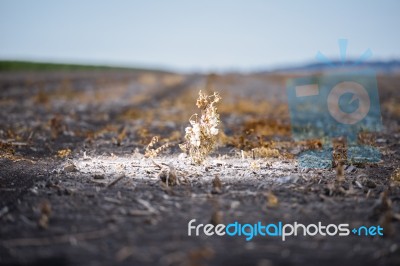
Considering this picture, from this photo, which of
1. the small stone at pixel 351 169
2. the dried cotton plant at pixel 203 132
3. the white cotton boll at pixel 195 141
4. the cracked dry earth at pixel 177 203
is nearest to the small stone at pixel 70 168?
the cracked dry earth at pixel 177 203

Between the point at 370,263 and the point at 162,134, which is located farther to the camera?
the point at 162,134

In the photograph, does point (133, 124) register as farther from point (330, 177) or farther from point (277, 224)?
point (277, 224)

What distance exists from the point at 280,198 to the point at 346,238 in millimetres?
1125

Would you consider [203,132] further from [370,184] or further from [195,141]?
[370,184]

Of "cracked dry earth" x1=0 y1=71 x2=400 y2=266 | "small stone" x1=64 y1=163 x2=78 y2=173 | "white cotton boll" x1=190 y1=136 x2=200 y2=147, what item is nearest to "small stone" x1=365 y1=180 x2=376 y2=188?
"cracked dry earth" x1=0 y1=71 x2=400 y2=266

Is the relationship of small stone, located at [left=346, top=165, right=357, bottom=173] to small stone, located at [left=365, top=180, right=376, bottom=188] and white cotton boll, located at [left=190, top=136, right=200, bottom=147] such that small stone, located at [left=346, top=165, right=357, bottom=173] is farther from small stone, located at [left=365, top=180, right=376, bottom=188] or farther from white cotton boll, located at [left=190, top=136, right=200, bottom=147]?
white cotton boll, located at [left=190, top=136, right=200, bottom=147]

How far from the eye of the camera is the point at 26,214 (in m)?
4.03

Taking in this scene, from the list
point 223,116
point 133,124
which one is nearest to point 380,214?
point 133,124

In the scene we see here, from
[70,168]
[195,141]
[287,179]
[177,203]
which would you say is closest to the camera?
[177,203]

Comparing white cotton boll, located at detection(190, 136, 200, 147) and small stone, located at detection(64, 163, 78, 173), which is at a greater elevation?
white cotton boll, located at detection(190, 136, 200, 147)

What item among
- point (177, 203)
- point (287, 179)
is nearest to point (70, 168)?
point (177, 203)

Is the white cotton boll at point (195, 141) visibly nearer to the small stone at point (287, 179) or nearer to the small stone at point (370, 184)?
the small stone at point (287, 179)

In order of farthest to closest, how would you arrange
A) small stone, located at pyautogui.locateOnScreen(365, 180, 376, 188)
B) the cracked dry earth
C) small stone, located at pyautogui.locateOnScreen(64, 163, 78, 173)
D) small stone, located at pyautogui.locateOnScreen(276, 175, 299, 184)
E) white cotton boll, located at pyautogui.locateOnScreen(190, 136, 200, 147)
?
white cotton boll, located at pyautogui.locateOnScreen(190, 136, 200, 147) < small stone, located at pyautogui.locateOnScreen(64, 163, 78, 173) < small stone, located at pyautogui.locateOnScreen(276, 175, 299, 184) < small stone, located at pyautogui.locateOnScreen(365, 180, 376, 188) < the cracked dry earth

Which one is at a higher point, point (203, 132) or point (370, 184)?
point (203, 132)
